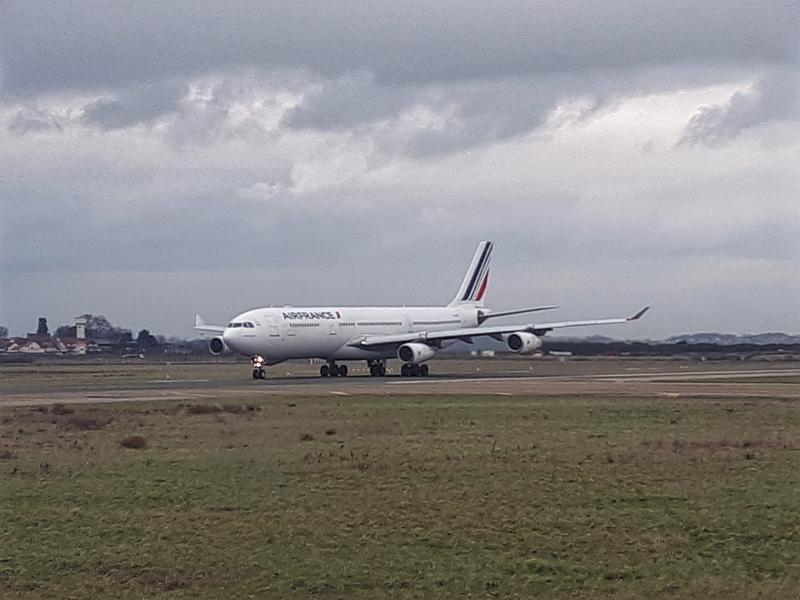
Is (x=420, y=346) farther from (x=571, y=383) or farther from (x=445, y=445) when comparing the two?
(x=445, y=445)

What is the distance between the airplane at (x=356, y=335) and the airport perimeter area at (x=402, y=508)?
32.3m

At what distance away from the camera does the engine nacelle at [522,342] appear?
7144cm

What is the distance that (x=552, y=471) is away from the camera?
851 inches

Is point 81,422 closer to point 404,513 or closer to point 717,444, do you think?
point 717,444

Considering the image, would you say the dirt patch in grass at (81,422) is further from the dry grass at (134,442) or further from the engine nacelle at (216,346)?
the engine nacelle at (216,346)

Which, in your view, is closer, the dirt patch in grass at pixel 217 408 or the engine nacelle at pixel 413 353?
the dirt patch in grass at pixel 217 408

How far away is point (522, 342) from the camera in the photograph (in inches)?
2817

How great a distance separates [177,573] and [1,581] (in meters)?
2.06

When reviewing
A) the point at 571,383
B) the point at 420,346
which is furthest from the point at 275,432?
the point at 420,346

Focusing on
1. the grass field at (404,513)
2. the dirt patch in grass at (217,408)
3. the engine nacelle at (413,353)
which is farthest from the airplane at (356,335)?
the grass field at (404,513)

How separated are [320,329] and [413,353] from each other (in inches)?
211

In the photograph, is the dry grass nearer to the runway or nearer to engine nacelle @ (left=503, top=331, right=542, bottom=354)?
the runway

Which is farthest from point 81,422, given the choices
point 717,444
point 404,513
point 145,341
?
point 145,341

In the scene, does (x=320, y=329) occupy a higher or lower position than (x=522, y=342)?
higher
